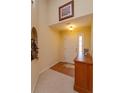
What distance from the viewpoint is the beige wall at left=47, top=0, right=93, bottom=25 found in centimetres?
404

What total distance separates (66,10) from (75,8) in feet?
1.83

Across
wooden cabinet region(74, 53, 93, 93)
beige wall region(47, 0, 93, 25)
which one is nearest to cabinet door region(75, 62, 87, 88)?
wooden cabinet region(74, 53, 93, 93)

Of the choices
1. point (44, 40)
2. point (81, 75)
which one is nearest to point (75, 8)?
point (44, 40)

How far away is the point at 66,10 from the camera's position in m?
4.96

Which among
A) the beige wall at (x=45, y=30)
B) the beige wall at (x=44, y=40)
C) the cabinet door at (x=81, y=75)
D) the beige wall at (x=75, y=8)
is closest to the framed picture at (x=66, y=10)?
the beige wall at (x=75, y=8)

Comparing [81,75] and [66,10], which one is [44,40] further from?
[81,75]

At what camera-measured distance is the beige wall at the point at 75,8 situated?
4035 millimetres

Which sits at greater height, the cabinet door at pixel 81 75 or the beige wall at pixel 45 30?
the beige wall at pixel 45 30

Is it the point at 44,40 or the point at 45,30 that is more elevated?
the point at 45,30

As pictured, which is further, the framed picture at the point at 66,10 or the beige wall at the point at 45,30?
the beige wall at the point at 45,30

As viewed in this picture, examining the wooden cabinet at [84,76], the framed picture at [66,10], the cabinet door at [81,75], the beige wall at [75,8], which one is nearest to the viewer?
the wooden cabinet at [84,76]

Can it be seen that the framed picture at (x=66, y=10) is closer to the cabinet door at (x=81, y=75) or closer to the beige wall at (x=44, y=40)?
the beige wall at (x=44, y=40)

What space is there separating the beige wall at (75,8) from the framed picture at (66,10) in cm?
17
